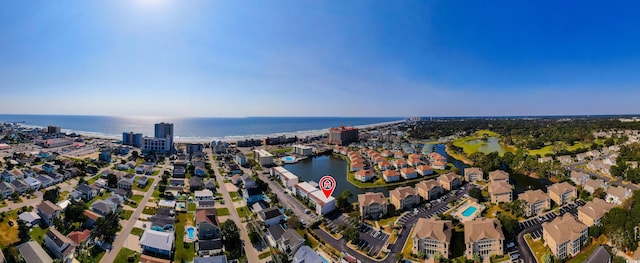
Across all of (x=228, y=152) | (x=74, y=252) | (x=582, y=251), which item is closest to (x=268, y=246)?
(x=74, y=252)

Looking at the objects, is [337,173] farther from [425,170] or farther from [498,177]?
[498,177]

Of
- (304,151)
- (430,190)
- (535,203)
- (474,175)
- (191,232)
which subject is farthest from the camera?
(304,151)

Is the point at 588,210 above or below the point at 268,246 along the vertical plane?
above

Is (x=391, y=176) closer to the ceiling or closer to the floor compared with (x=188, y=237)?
closer to the ceiling

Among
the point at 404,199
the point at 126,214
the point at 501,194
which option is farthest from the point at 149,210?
the point at 501,194

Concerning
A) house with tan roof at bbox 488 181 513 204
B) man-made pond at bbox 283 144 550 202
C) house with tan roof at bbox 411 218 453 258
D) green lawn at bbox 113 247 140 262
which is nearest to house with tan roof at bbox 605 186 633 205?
man-made pond at bbox 283 144 550 202

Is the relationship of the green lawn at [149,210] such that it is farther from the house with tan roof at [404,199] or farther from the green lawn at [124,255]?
the house with tan roof at [404,199]

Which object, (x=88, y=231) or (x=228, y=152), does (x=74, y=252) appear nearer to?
(x=88, y=231)

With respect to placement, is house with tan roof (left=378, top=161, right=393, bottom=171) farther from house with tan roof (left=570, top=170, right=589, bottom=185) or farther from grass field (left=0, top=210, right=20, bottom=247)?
A: grass field (left=0, top=210, right=20, bottom=247)
